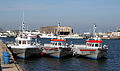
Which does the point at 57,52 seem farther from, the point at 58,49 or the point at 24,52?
the point at 24,52

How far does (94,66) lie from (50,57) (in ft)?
37.8

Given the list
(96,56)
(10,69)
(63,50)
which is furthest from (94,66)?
(10,69)

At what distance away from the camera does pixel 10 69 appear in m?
24.0

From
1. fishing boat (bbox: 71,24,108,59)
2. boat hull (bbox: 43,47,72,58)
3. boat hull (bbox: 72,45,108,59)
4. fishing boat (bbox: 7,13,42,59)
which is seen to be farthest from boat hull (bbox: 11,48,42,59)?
fishing boat (bbox: 71,24,108,59)

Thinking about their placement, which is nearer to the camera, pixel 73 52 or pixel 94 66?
pixel 94 66

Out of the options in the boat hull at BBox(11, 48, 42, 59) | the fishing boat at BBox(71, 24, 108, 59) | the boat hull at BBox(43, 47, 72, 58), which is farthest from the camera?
the boat hull at BBox(43, 47, 72, 58)

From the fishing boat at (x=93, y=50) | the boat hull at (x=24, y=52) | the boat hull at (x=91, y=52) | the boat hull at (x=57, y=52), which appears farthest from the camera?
the boat hull at (x=57, y=52)

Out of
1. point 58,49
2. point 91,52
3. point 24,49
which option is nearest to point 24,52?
point 24,49

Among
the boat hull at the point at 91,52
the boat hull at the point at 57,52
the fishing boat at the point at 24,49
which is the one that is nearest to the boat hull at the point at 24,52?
the fishing boat at the point at 24,49

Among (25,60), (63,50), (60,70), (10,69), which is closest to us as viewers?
(10,69)

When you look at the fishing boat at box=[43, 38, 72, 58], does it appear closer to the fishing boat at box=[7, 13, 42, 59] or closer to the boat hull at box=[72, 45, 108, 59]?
the boat hull at box=[72, 45, 108, 59]

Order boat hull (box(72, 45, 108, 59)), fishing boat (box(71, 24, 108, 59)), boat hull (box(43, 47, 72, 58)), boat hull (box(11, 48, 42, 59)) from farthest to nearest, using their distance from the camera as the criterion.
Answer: boat hull (box(43, 47, 72, 58))
fishing boat (box(71, 24, 108, 59))
boat hull (box(72, 45, 108, 59))
boat hull (box(11, 48, 42, 59))

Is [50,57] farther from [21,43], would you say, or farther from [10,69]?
[10,69]

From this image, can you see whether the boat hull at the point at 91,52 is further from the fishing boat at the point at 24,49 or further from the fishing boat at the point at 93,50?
the fishing boat at the point at 24,49
